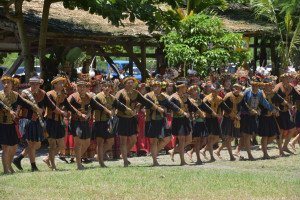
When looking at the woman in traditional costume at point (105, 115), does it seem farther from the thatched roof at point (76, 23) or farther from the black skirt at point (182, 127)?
the thatched roof at point (76, 23)

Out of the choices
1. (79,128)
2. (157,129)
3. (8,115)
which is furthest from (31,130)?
(157,129)

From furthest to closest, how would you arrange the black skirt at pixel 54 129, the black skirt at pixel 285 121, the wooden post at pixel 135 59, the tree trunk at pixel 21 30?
the wooden post at pixel 135 59, the tree trunk at pixel 21 30, the black skirt at pixel 285 121, the black skirt at pixel 54 129

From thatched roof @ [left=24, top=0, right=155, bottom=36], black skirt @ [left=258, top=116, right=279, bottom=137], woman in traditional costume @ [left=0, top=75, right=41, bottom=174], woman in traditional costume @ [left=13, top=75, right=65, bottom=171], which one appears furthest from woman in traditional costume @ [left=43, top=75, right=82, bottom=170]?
thatched roof @ [left=24, top=0, right=155, bottom=36]

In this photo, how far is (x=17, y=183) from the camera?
9.81 meters

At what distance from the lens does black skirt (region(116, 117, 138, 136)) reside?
12500 millimetres

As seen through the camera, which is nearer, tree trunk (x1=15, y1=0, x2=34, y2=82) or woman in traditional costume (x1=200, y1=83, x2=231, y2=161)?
woman in traditional costume (x1=200, y1=83, x2=231, y2=161)

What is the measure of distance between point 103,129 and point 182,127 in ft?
5.65

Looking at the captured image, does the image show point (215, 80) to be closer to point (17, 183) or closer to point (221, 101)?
point (221, 101)

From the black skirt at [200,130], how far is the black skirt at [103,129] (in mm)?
2106

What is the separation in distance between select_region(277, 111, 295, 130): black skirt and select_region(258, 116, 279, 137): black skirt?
0.72 m

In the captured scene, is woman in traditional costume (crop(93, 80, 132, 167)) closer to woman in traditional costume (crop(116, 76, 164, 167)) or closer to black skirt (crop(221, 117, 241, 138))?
woman in traditional costume (crop(116, 76, 164, 167))

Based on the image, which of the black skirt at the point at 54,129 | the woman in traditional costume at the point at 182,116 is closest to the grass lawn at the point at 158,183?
the black skirt at the point at 54,129

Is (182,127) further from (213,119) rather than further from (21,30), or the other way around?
(21,30)

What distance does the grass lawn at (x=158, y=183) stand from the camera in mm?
9047
